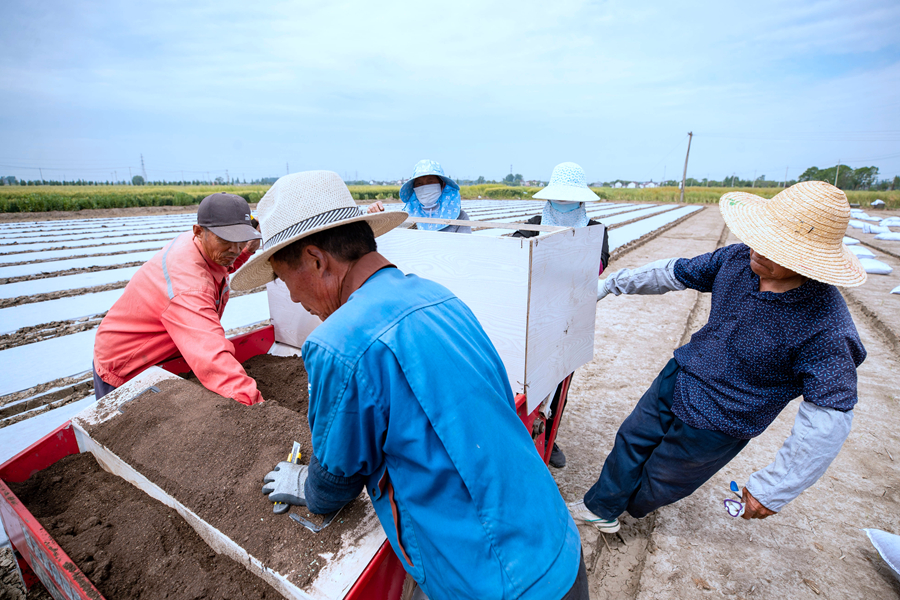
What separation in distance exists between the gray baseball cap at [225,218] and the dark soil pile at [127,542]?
3.59ft

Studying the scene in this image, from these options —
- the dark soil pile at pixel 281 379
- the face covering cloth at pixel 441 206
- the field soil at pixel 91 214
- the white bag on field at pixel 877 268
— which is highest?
the face covering cloth at pixel 441 206

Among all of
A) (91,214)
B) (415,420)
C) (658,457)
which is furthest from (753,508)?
(91,214)

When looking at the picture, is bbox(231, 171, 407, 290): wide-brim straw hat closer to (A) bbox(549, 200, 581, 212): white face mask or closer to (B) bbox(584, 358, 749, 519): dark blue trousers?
(B) bbox(584, 358, 749, 519): dark blue trousers

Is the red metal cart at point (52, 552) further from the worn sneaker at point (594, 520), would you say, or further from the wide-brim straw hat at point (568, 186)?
the wide-brim straw hat at point (568, 186)

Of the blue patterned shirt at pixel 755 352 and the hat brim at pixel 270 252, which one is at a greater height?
the hat brim at pixel 270 252

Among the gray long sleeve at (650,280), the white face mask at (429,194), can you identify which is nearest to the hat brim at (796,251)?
the gray long sleeve at (650,280)

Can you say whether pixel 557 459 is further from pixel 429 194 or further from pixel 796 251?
pixel 429 194

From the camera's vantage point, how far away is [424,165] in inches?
120

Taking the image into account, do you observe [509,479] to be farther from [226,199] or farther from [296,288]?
[226,199]

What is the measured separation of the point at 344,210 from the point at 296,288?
238mm

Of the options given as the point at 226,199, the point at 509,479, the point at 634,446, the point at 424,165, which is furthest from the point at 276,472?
the point at 424,165

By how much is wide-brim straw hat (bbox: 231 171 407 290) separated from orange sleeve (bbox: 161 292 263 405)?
0.85 m

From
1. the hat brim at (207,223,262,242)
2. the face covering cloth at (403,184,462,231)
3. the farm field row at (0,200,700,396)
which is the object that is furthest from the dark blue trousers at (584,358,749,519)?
the farm field row at (0,200,700,396)

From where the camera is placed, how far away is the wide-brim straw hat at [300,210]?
3.28ft
